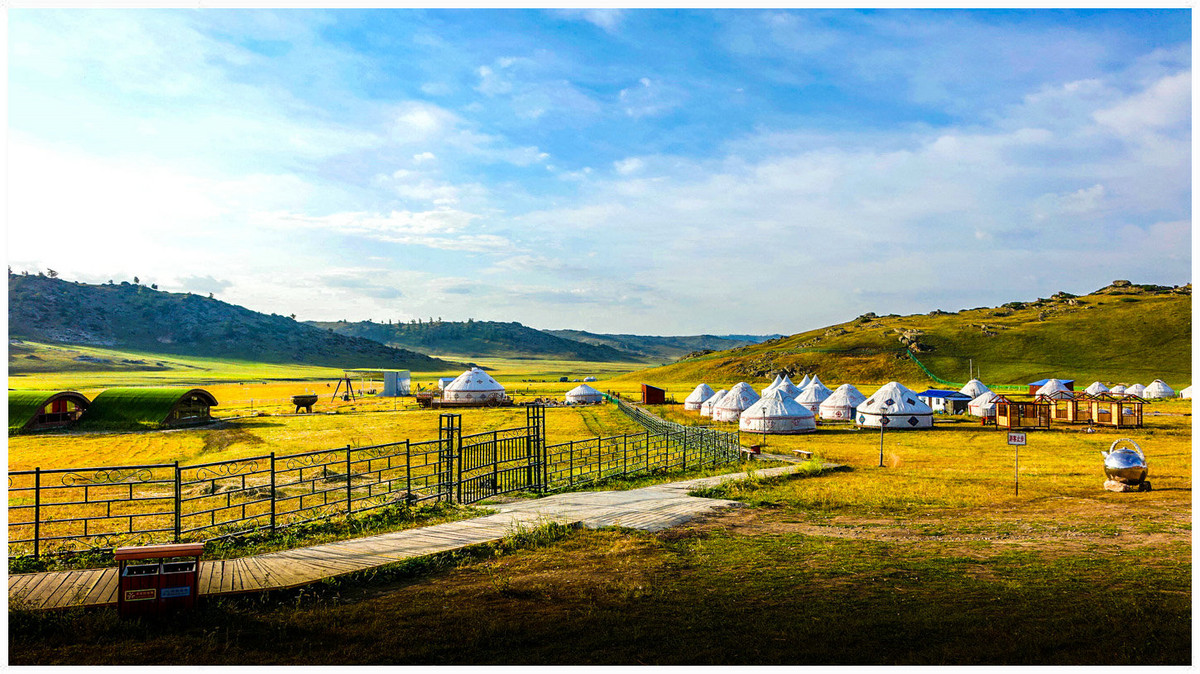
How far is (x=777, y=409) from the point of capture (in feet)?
141

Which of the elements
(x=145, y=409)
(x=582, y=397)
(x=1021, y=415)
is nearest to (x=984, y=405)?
(x=1021, y=415)

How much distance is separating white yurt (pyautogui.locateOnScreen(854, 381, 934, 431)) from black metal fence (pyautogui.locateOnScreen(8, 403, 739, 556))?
1963 cm

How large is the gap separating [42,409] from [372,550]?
41.5 meters

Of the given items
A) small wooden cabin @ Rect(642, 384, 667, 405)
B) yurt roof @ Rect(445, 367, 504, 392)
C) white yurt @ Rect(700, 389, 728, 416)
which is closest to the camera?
white yurt @ Rect(700, 389, 728, 416)

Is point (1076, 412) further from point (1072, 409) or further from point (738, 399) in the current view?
point (738, 399)

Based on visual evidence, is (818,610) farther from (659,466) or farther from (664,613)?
(659,466)

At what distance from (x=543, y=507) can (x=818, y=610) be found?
28.2ft

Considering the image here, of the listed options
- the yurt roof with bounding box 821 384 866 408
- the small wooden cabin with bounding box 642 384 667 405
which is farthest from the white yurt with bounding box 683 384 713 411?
the yurt roof with bounding box 821 384 866 408

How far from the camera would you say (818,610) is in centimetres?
859

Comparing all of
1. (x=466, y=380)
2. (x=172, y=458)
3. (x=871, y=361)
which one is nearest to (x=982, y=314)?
(x=871, y=361)

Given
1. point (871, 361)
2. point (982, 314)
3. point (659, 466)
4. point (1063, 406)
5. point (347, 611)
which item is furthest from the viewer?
point (982, 314)

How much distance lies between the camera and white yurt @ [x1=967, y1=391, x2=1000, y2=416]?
167 ft

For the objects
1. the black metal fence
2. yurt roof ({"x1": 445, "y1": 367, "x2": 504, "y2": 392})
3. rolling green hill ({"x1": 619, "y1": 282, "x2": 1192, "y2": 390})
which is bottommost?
the black metal fence

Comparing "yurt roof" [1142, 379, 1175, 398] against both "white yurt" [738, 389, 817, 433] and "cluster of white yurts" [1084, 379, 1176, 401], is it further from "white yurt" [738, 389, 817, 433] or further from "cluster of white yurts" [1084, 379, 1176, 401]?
"white yurt" [738, 389, 817, 433]
